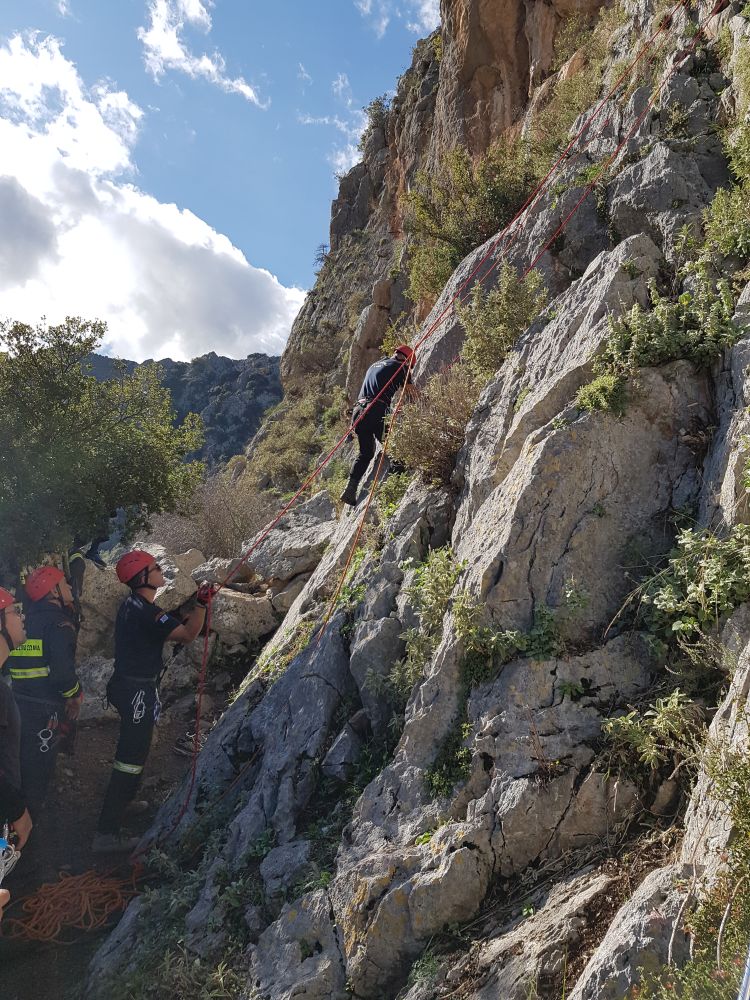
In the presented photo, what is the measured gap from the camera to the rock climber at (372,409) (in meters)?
8.02

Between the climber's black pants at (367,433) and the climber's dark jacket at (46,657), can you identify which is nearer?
the climber's dark jacket at (46,657)

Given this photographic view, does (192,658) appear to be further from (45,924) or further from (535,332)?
(535,332)

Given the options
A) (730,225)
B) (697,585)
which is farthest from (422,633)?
(730,225)

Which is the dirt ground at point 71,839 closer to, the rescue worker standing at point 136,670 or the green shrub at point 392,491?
the rescue worker standing at point 136,670

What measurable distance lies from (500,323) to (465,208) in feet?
15.1

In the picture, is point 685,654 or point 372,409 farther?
point 372,409

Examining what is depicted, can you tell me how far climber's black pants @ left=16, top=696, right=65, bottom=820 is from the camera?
21.8 feet

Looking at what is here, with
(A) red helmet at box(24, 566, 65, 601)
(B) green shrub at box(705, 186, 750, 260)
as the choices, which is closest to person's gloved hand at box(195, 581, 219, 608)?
(A) red helmet at box(24, 566, 65, 601)

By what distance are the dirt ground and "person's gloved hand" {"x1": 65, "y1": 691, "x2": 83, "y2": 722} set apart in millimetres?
576

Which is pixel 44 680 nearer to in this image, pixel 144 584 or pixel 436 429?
pixel 144 584

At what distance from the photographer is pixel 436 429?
21.0ft

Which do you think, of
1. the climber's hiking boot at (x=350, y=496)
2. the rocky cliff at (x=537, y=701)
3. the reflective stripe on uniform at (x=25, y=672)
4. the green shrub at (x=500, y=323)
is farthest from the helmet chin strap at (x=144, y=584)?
the green shrub at (x=500, y=323)

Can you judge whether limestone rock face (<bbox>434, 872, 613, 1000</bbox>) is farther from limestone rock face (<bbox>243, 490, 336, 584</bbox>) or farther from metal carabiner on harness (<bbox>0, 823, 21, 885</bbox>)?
limestone rock face (<bbox>243, 490, 336, 584</bbox>)

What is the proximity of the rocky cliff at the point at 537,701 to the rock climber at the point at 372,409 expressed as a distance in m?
1.26
